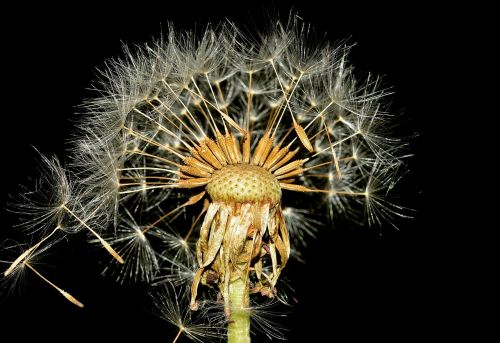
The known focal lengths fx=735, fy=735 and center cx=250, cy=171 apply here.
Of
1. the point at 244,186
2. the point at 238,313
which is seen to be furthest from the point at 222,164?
the point at 238,313

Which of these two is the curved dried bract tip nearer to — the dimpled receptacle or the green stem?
the green stem

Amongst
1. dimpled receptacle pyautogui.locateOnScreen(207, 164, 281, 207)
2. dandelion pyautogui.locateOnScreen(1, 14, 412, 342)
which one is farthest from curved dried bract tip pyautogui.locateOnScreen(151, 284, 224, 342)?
dimpled receptacle pyautogui.locateOnScreen(207, 164, 281, 207)

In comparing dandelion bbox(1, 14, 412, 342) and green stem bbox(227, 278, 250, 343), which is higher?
dandelion bbox(1, 14, 412, 342)

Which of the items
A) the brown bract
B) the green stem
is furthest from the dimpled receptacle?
the green stem

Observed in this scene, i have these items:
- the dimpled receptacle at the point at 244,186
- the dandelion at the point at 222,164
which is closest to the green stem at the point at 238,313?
the dandelion at the point at 222,164

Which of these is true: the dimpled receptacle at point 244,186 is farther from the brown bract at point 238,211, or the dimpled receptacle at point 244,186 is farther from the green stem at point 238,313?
the green stem at point 238,313

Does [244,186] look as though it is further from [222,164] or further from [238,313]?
[238,313]

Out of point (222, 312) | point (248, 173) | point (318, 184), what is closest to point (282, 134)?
point (318, 184)
